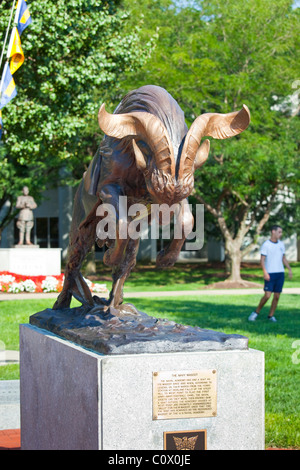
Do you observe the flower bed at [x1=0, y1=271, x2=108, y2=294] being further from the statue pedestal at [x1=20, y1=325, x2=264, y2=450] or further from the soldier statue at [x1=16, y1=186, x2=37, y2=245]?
the statue pedestal at [x1=20, y1=325, x2=264, y2=450]

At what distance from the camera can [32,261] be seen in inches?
871

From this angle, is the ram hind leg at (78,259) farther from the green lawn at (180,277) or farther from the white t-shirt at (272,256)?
the green lawn at (180,277)

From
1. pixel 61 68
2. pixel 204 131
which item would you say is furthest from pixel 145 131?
pixel 61 68

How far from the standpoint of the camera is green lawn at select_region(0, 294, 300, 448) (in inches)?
266

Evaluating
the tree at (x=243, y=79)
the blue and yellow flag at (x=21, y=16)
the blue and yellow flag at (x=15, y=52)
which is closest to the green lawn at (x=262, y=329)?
the blue and yellow flag at (x=15, y=52)

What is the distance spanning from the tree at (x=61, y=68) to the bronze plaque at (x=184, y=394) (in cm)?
1152

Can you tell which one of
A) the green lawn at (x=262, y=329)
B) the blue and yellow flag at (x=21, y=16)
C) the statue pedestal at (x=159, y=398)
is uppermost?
the blue and yellow flag at (x=21, y=16)

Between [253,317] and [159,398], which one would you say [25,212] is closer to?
[253,317]

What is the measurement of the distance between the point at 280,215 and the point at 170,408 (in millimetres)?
27957

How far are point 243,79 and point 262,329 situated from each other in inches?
443

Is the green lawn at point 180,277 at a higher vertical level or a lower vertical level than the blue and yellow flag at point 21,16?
lower

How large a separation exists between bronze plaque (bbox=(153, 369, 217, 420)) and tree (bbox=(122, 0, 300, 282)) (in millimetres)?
17121

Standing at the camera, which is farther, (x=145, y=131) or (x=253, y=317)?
(x=253, y=317)

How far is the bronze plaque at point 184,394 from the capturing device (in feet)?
12.8
